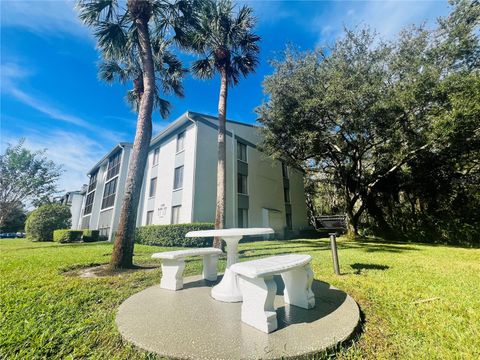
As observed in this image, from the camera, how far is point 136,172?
668 cm

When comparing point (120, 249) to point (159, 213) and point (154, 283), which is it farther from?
point (159, 213)

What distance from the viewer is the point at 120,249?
6.26 metres

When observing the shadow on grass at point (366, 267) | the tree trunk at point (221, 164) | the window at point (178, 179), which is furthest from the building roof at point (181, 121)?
the shadow on grass at point (366, 267)

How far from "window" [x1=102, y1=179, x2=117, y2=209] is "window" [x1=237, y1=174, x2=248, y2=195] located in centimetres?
1303

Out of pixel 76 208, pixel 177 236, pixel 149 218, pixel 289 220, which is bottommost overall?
pixel 177 236

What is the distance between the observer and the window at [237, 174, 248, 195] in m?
17.8

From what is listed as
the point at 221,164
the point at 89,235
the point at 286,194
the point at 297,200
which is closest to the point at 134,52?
the point at 221,164

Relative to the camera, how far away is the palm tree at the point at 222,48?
9.86 meters

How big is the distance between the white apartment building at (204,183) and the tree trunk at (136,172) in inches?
328

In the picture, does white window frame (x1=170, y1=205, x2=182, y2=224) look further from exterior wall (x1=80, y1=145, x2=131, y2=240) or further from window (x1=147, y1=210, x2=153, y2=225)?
Result: exterior wall (x1=80, y1=145, x2=131, y2=240)

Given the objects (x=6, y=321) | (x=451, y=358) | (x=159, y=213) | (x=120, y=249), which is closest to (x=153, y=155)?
(x=159, y=213)

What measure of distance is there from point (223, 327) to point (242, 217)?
1469 centimetres

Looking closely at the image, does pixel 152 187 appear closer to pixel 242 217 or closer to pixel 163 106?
pixel 242 217

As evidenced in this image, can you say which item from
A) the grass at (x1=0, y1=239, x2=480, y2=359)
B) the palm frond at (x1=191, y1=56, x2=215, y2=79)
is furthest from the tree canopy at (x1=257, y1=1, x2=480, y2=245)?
the grass at (x1=0, y1=239, x2=480, y2=359)
